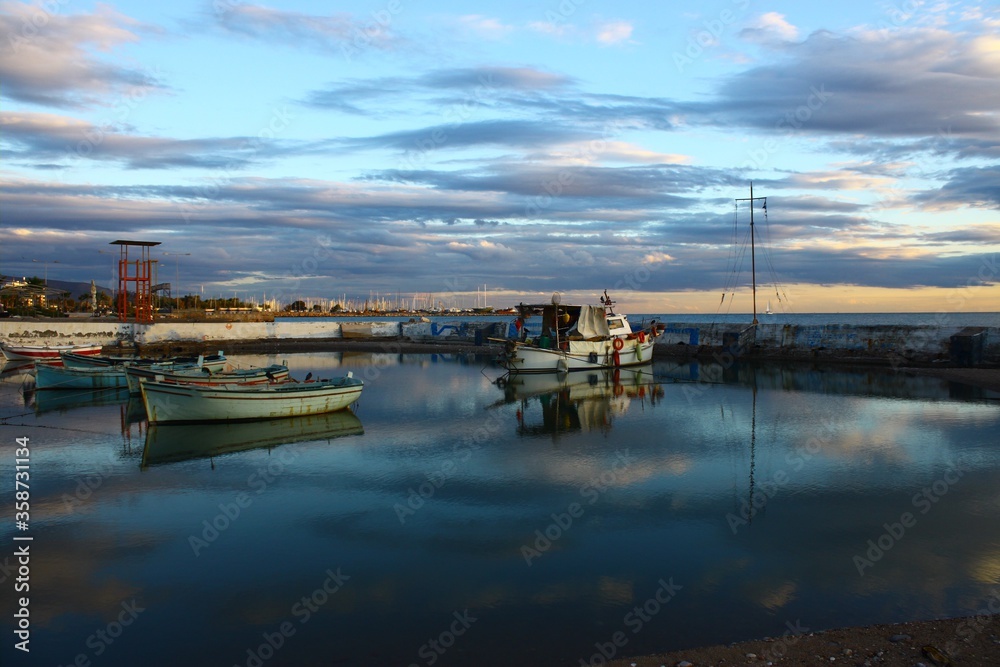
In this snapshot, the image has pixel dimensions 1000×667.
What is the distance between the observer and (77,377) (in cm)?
2889

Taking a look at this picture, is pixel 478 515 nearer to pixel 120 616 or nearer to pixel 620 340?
pixel 120 616

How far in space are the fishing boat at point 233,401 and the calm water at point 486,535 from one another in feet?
1.77

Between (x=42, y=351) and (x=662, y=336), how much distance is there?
38278mm

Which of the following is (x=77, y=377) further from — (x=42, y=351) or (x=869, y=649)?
(x=869, y=649)

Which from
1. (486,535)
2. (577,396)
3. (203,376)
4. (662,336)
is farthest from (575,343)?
(486,535)

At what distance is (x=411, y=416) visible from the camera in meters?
22.5

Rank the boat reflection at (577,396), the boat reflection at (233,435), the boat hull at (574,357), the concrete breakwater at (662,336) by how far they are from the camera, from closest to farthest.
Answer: the boat reflection at (233,435) < the boat reflection at (577,396) < the boat hull at (574,357) < the concrete breakwater at (662,336)

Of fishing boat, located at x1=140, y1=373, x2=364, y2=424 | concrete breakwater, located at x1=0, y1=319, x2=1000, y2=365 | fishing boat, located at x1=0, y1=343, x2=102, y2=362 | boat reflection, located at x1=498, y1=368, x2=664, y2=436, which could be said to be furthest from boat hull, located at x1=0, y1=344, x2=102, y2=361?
boat reflection, located at x1=498, y1=368, x2=664, y2=436

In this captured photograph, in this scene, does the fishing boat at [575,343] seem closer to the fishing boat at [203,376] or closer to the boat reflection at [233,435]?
the fishing boat at [203,376]

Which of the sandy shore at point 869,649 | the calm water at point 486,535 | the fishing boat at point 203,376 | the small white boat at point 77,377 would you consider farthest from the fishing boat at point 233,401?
the sandy shore at point 869,649

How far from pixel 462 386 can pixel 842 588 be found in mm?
23294

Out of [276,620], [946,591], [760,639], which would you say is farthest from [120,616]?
[946,591]

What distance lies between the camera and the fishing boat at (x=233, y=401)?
64.7ft

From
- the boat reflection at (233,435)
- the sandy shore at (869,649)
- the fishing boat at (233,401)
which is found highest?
the fishing boat at (233,401)
